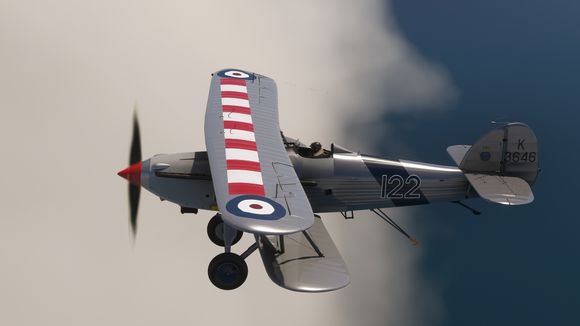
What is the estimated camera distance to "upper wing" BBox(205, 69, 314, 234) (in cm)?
717

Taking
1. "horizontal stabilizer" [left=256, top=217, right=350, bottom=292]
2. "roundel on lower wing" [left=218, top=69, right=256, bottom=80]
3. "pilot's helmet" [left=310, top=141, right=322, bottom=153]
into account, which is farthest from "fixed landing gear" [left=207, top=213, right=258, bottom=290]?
"roundel on lower wing" [left=218, top=69, right=256, bottom=80]

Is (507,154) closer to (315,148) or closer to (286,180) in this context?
(315,148)

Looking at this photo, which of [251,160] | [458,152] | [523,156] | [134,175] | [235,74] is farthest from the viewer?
[235,74]

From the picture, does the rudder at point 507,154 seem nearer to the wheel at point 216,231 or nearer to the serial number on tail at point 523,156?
the serial number on tail at point 523,156

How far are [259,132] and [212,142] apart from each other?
3.63ft

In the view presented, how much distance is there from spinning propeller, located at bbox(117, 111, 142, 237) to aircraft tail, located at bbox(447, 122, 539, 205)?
24.7 feet

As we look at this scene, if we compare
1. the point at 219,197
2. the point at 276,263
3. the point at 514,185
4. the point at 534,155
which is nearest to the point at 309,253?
the point at 276,263

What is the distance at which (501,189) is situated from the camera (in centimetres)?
1160

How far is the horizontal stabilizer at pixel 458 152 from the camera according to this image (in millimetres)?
12609

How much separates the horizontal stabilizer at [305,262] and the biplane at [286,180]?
2 centimetres

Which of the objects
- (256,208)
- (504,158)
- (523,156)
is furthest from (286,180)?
(523,156)

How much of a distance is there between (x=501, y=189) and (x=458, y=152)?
166 cm

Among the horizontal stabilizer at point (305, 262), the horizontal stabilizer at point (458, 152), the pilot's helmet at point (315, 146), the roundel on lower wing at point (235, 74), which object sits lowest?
the horizontal stabilizer at point (305, 262)

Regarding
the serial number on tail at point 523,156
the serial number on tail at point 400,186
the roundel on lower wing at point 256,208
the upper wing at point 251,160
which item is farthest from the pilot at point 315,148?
the serial number on tail at point 523,156
